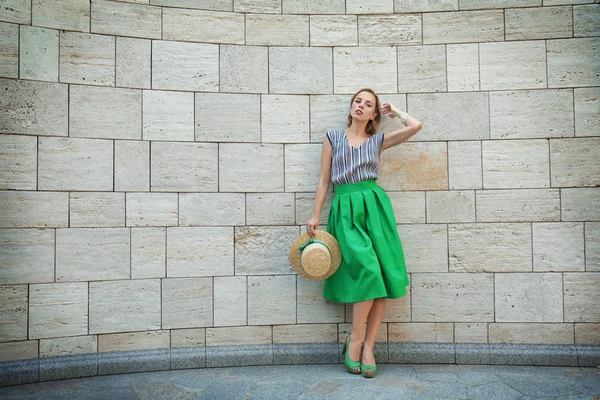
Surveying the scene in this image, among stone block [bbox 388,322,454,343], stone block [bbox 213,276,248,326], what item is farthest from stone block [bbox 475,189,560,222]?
stone block [bbox 213,276,248,326]

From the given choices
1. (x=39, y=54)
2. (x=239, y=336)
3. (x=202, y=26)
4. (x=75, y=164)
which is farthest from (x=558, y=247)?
(x=39, y=54)

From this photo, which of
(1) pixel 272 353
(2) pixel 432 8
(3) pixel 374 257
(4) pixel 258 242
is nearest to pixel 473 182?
(3) pixel 374 257

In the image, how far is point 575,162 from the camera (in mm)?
4020

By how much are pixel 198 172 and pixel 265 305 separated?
1.30 m

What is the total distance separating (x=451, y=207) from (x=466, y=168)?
1.21 ft

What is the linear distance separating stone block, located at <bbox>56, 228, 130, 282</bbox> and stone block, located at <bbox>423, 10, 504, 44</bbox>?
125 inches

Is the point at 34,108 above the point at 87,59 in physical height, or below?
below

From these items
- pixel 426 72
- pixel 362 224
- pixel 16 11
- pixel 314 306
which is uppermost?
pixel 16 11

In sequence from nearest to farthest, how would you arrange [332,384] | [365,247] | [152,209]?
[332,384], [365,247], [152,209]

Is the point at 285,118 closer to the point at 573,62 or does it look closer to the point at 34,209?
the point at 34,209

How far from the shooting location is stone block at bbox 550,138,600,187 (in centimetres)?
400

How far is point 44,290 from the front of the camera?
371cm

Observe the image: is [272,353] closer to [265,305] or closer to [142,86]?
[265,305]

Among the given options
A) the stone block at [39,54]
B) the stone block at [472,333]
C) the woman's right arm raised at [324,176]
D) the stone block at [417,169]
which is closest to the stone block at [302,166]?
the woman's right arm raised at [324,176]
